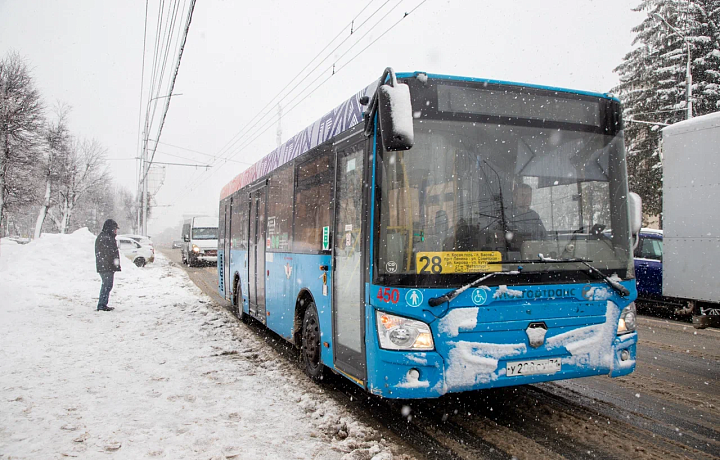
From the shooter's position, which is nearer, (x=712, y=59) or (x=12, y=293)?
(x=12, y=293)

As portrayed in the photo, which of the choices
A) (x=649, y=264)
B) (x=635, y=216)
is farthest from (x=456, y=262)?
(x=649, y=264)

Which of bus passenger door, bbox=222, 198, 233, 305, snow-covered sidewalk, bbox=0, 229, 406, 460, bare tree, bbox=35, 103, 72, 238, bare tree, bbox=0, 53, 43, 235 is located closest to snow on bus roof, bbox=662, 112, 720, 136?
snow-covered sidewalk, bbox=0, 229, 406, 460

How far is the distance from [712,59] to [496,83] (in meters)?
27.2

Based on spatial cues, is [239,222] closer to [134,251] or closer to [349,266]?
[349,266]

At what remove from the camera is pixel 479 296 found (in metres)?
4.02

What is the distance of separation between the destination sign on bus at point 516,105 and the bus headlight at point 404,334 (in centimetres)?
173

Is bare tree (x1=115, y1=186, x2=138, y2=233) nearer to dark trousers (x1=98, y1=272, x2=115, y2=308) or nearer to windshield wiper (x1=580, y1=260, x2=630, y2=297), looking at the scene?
dark trousers (x1=98, y1=272, x2=115, y2=308)

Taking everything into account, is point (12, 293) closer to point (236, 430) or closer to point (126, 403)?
point (126, 403)

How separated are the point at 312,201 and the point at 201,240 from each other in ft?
81.9

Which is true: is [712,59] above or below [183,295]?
above

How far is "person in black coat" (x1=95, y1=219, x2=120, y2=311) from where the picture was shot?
37.8ft

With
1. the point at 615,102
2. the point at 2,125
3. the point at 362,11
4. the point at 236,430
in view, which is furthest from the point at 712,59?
the point at 2,125

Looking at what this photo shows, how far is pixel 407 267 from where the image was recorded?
13.2ft

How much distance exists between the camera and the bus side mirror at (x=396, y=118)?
12.2 feet
